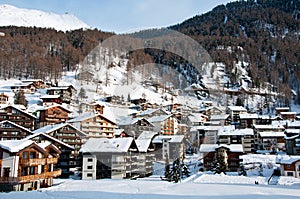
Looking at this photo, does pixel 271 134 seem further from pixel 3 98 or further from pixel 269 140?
pixel 3 98

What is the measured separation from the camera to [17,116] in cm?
2697

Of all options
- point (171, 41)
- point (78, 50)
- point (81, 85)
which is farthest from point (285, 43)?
point (171, 41)

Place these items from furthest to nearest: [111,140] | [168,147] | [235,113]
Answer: [235,113], [168,147], [111,140]

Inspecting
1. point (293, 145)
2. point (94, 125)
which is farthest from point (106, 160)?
point (293, 145)

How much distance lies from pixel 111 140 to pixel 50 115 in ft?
41.1

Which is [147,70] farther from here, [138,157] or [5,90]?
[5,90]

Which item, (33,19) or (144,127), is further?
(33,19)

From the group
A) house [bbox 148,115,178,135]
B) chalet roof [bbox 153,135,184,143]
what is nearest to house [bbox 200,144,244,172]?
chalet roof [bbox 153,135,184,143]

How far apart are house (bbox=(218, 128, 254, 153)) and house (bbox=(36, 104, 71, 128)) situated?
1751 centimetres

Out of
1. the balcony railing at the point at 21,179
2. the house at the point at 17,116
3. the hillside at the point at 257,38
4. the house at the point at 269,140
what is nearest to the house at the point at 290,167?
the house at the point at 269,140

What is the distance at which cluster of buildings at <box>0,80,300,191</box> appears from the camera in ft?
45.4

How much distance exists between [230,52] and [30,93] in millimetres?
53607

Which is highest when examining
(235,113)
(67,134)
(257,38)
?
(257,38)

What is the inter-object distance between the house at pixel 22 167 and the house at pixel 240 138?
1979 cm
